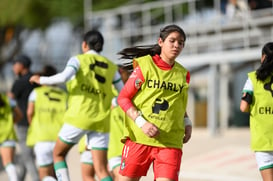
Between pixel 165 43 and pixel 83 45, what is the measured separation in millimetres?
2279

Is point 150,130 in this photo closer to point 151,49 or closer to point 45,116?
point 151,49

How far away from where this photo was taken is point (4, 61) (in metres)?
43.9

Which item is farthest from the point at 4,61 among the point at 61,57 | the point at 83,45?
the point at 83,45

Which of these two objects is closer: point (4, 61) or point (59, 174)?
point (59, 174)

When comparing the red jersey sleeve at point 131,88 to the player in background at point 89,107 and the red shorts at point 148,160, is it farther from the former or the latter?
the player in background at point 89,107

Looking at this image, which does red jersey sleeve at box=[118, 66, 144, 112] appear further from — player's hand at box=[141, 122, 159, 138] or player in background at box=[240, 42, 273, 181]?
player in background at box=[240, 42, 273, 181]

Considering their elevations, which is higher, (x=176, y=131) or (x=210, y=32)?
(x=210, y=32)

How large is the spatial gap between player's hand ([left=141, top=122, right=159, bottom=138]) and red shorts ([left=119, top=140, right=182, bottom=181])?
267 millimetres

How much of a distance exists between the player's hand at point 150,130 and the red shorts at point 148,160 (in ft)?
0.88

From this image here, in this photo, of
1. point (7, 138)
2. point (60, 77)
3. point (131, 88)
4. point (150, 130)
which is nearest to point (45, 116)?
point (7, 138)

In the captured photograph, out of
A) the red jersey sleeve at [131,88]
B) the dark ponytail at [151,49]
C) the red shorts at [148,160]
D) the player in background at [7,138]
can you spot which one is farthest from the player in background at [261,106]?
the player in background at [7,138]

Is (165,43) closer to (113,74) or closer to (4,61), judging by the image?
(113,74)

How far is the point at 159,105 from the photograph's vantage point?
20.0ft

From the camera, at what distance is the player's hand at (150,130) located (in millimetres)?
5828
